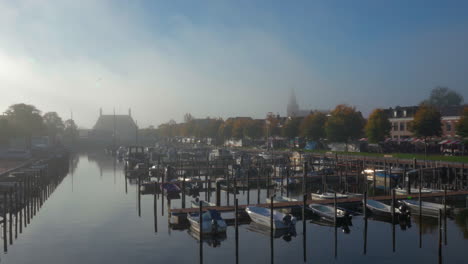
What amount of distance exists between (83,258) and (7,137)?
69100 millimetres

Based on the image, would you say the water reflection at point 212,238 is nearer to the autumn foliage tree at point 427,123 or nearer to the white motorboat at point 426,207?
the white motorboat at point 426,207

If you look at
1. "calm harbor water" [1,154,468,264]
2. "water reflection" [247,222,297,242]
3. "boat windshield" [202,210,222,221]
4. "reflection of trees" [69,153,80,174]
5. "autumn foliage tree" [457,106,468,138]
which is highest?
"autumn foliage tree" [457,106,468,138]

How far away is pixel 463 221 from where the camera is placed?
37844mm

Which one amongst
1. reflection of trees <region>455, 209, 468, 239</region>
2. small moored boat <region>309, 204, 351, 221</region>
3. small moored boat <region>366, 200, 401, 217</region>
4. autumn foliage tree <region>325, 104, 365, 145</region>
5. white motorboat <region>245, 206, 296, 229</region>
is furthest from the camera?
autumn foliage tree <region>325, 104, 365, 145</region>

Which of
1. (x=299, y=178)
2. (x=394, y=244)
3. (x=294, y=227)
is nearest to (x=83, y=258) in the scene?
(x=294, y=227)

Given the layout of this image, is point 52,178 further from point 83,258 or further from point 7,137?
point 83,258

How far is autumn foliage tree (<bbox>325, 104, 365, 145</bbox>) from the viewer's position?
88812mm

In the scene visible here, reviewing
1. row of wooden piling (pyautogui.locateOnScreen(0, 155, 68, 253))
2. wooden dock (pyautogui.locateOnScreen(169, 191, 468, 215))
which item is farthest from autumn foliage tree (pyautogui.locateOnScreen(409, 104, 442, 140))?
row of wooden piling (pyautogui.locateOnScreen(0, 155, 68, 253))

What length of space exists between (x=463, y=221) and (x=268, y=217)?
1692 centimetres

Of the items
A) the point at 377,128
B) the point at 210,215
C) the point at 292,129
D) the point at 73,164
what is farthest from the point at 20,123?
the point at 210,215

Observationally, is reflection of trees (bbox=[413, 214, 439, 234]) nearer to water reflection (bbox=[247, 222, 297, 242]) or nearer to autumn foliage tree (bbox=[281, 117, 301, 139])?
water reflection (bbox=[247, 222, 297, 242])

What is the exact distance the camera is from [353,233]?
34281 millimetres

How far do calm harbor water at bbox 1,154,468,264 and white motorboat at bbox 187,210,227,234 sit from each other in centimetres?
Answer: 83

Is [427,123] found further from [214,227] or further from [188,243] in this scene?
[188,243]
